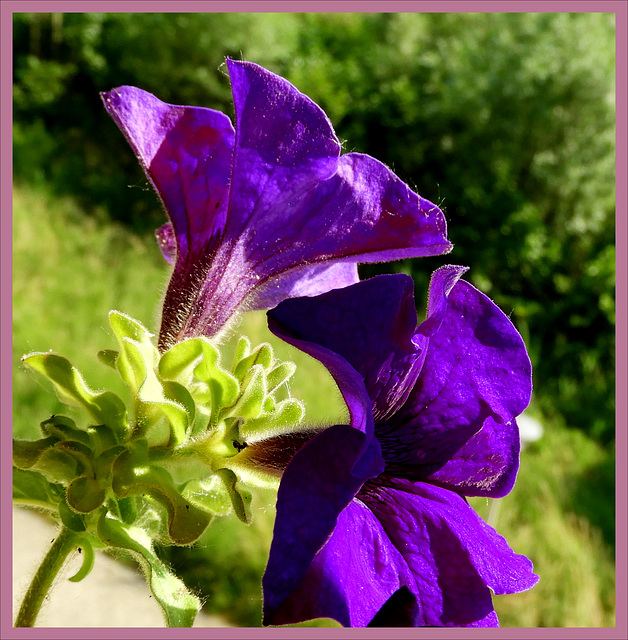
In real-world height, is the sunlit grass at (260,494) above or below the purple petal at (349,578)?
below

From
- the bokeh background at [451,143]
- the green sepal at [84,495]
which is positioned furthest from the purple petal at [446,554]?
the bokeh background at [451,143]

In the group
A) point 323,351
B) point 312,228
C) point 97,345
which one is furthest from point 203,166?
point 97,345

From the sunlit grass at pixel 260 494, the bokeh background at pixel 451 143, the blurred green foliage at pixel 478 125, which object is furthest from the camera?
the blurred green foliage at pixel 478 125

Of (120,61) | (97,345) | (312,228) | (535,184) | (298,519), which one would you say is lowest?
(97,345)

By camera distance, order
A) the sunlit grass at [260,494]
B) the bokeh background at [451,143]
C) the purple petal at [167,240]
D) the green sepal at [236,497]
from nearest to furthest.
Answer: the green sepal at [236,497]
the purple petal at [167,240]
the sunlit grass at [260,494]
the bokeh background at [451,143]

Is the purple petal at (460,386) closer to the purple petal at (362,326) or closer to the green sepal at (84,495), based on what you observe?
the purple petal at (362,326)

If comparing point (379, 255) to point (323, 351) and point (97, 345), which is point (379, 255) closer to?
point (323, 351)
